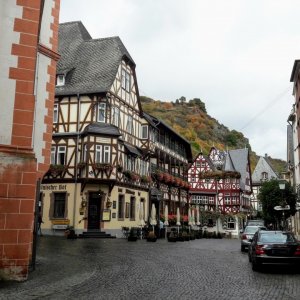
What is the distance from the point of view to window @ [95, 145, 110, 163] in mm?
33594

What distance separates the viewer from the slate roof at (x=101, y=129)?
109ft

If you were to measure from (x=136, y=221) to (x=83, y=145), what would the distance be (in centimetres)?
904

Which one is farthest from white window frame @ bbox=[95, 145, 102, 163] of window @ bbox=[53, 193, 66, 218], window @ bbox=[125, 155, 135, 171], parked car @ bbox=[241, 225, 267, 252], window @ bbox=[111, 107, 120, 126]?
parked car @ bbox=[241, 225, 267, 252]

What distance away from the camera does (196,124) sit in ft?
449

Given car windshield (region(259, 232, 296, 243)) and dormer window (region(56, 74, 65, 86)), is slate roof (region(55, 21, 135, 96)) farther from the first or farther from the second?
car windshield (region(259, 232, 296, 243))

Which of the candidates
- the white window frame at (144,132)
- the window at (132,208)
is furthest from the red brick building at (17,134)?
the white window frame at (144,132)

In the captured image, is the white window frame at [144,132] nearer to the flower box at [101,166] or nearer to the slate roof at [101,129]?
the slate roof at [101,129]

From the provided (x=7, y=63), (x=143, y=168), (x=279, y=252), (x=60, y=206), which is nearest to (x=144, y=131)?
(x=143, y=168)

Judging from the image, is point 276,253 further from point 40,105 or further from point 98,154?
point 98,154

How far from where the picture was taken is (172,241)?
3297cm

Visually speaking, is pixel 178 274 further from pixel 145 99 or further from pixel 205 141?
pixel 145 99

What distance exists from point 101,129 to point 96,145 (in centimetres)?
132

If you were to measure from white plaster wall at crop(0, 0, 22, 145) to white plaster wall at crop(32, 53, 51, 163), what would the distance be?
11.1ft

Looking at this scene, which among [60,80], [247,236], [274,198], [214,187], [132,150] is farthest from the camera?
[214,187]
